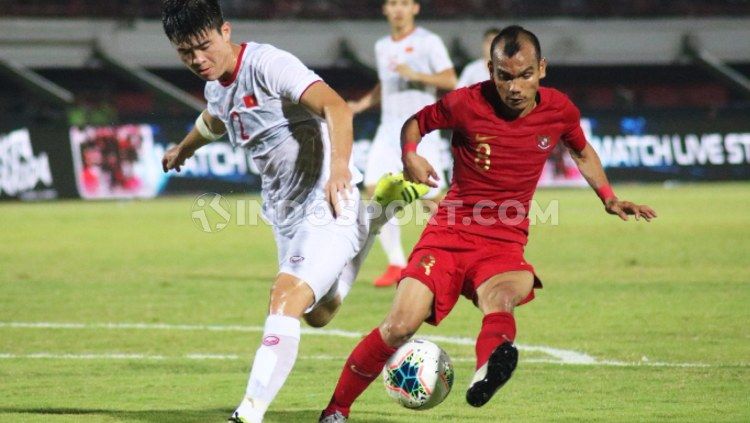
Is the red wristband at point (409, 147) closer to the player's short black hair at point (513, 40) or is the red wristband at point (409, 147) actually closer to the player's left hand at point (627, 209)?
the player's short black hair at point (513, 40)

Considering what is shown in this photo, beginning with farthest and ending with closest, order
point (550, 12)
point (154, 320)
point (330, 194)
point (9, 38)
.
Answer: point (550, 12) → point (9, 38) → point (154, 320) → point (330, 194)

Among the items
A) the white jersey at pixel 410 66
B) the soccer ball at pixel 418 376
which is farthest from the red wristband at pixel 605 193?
the white jersey at pixel 410 66

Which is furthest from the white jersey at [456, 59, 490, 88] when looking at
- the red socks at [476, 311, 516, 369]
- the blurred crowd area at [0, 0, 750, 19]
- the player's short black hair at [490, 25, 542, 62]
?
the blurred crowd area at [0, 0, 750, 19]

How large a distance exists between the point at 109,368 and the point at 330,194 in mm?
2935

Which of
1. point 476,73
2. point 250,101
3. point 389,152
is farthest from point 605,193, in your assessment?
point 476,73

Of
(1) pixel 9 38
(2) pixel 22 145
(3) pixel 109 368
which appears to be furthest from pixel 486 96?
(1) pixel 9 38

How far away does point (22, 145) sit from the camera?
2439 centimetres

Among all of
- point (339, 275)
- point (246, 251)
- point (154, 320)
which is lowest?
point (246, 251)

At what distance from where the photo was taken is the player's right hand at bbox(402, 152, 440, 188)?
5.73 m

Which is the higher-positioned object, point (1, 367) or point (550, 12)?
point (1, 367)

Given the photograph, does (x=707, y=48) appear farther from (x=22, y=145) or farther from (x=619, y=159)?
(x=22, y=145)

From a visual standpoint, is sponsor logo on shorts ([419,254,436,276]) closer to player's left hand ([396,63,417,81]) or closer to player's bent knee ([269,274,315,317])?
player's bent knee ([269,274,315,317])

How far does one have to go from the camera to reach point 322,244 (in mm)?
5891

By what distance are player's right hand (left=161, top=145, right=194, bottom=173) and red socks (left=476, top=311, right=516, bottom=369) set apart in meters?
2.29
